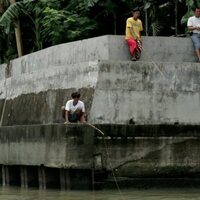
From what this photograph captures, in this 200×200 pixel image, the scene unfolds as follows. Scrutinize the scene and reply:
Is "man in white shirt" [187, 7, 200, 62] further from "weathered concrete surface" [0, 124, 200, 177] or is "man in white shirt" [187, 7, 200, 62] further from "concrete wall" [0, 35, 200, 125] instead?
"weathered concrete surface" [0, 124, 200, 177]

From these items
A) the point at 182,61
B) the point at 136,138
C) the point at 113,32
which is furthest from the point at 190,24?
the point at 113,32

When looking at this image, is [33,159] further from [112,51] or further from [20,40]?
[20,40]

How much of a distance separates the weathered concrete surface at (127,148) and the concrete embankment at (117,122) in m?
0.02

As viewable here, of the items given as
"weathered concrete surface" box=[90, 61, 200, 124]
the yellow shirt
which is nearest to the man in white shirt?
"weathered concrete surface" box=[90, 61, 200, 124]

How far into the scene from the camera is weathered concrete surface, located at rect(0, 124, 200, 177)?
1080 centimetres

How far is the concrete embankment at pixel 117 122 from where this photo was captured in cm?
1091

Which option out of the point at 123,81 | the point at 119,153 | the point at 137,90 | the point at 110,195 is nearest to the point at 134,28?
the point at 123,81

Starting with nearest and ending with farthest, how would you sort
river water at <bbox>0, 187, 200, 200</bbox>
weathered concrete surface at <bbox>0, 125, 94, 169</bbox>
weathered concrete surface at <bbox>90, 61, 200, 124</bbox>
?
1. river water at <bbox>0, 187, 200, 200</bbox>
2. weathered concrete surface at <bbox>0, 125, 94, 169</bbox>
3. weathered concrete surface at <bbox>90, 61, 200, 124</bbox>

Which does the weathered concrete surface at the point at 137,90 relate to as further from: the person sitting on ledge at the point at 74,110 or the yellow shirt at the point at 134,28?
the yellow shirt at the point at 134,28

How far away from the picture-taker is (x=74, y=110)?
11.2 m

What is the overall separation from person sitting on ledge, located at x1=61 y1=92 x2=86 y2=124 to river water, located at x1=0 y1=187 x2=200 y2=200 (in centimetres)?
139

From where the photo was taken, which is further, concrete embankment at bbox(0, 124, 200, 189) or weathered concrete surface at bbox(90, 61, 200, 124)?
weathered concrete surface at bbox(90, 61, 200, 124)

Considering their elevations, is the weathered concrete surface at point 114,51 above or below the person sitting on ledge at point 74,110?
above

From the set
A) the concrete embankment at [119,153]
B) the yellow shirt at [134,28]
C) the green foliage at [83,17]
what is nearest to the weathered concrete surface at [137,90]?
the concrete embankment at [119,153]
